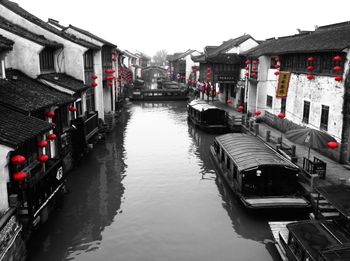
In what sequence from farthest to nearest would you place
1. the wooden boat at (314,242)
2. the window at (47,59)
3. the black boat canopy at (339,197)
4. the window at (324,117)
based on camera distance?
1. the window at (324,117)
2. the window at (47,59)
3. the black boat canopy at (339,197)
4. the wooden boat at (314,242)

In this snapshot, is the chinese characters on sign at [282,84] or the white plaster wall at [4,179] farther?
the chinese characters on sign at [282,84]

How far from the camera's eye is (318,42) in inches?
928

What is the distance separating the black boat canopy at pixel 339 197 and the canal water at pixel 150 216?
2.98m

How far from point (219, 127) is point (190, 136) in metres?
3.07

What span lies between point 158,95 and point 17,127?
46.9 m

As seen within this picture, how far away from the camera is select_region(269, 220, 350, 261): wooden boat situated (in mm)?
8845

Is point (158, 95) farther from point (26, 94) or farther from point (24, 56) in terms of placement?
point (26, 94)

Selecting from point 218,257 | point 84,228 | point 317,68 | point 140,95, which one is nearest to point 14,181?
point 84,228

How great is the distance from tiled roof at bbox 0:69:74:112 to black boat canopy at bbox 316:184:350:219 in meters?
11.8

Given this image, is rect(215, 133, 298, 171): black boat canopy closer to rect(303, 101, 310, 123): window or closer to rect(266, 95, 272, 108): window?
rect(303, 101, 310, 123): window

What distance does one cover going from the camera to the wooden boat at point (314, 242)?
29.0ft

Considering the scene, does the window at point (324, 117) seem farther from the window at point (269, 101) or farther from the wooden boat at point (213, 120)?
the wooden boat at point (213, 120)

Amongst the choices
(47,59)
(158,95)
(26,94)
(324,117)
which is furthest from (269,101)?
(158,95)

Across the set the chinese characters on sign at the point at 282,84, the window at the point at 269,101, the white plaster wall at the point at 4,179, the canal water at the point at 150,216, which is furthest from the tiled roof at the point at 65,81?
the window at the point at 269,101
